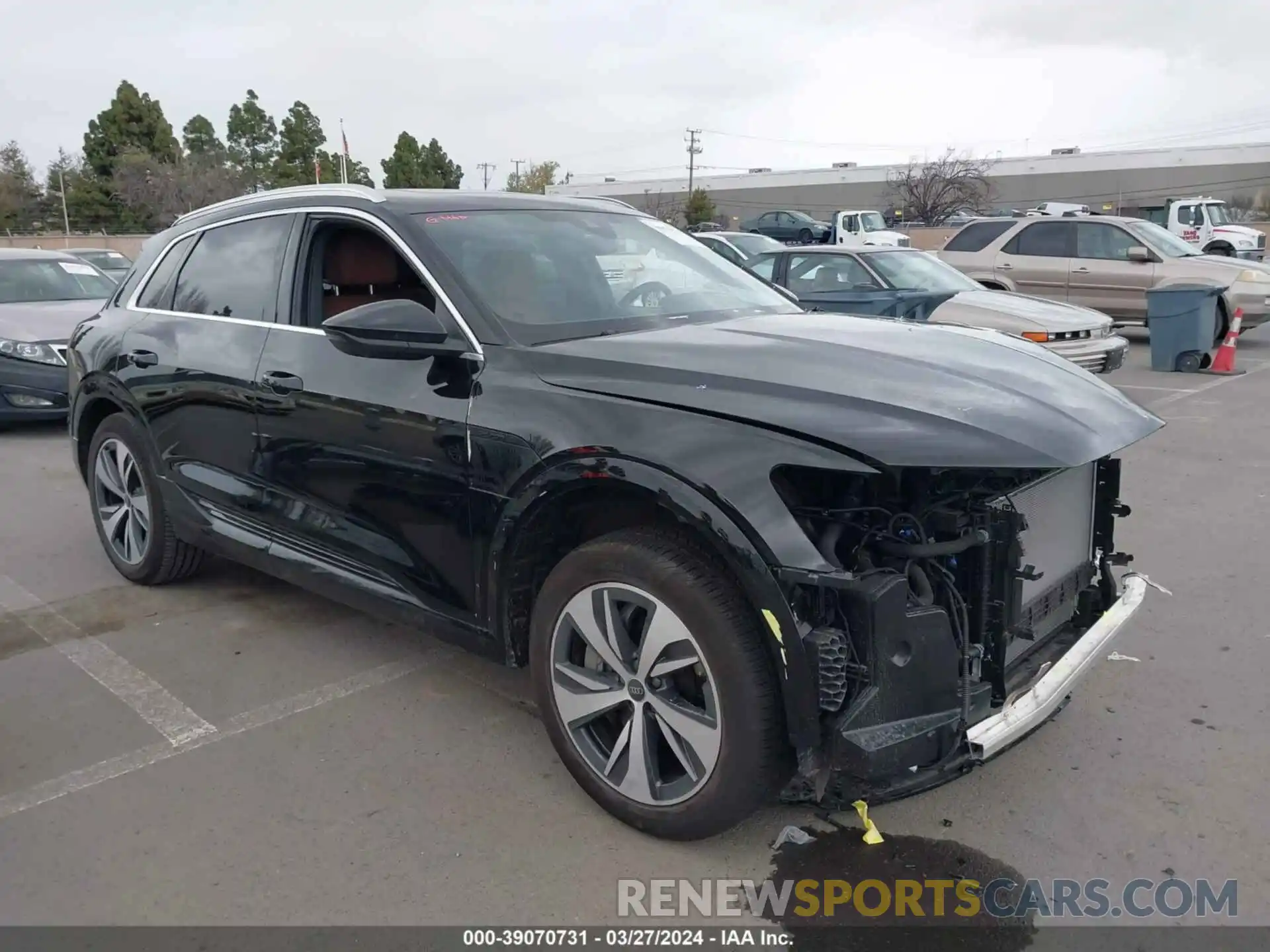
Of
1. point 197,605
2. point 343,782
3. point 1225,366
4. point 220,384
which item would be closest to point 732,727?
point 343,782

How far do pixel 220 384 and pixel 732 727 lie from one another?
2.70 meters

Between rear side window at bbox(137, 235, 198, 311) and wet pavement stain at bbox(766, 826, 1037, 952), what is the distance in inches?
148

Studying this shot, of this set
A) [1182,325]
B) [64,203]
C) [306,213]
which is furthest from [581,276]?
[64,203]

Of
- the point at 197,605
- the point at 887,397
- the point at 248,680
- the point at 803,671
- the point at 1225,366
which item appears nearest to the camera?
the point at 803,671

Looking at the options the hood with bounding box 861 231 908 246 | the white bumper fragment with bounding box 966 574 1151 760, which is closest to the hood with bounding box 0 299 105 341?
the white bumper fragment with bounding box 966 574 1151 760

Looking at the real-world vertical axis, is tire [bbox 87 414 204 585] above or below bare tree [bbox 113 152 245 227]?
below

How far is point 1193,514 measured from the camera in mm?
6094

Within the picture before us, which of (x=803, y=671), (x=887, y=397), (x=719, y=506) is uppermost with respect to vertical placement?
(x=887, y=397)

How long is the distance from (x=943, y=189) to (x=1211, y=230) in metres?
40.0

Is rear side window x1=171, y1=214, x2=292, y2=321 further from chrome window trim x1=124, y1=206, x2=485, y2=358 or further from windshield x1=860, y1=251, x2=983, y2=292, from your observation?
windshield x1=860, y1=251, x2=983, y2=292

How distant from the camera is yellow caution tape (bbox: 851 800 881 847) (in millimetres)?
2908

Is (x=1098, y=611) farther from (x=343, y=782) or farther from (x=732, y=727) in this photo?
(x=343, y=782)

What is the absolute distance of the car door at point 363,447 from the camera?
3324mm

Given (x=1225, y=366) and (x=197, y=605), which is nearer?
(x=197, y=605)
